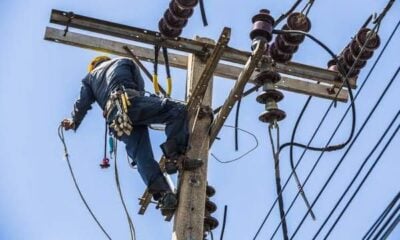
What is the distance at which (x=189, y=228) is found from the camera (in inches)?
251

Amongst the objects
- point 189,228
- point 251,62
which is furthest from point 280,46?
point 189,228

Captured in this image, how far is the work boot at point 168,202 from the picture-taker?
6574mm

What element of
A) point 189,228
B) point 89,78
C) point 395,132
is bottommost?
point 189,228

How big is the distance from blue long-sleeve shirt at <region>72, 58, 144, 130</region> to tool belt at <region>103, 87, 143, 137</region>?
0.18 meters

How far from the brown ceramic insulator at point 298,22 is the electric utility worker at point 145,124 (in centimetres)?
151

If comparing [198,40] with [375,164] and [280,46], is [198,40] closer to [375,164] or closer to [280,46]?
[280,46]

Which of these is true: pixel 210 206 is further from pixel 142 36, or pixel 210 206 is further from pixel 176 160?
pixel 142 36

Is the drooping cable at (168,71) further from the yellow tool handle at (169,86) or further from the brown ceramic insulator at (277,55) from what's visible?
the brown ceramic insulator at (277,55)

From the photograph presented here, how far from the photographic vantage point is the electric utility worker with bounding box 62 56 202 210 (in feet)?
22.3

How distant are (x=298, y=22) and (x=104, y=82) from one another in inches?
70.9

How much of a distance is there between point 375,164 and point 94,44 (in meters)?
3.04

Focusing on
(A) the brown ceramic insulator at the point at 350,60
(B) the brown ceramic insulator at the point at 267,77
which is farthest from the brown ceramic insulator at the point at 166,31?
(A) the brown ceramic insulator at the point at 350,60

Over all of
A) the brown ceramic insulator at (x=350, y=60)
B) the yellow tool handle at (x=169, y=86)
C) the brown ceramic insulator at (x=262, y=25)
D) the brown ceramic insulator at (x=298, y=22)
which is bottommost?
the yellow tool handle at (x=169, y=86)

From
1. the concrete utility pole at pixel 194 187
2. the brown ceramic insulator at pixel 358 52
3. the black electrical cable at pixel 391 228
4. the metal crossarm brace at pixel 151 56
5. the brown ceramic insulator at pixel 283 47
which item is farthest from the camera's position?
the brown ceramic insulator at pixel 358 52
